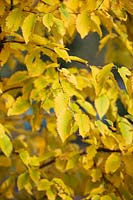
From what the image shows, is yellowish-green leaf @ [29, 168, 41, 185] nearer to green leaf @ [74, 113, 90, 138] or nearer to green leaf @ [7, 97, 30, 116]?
green leaf @ [7, 97, 30, 116]

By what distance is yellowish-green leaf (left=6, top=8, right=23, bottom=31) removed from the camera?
3.75 feet

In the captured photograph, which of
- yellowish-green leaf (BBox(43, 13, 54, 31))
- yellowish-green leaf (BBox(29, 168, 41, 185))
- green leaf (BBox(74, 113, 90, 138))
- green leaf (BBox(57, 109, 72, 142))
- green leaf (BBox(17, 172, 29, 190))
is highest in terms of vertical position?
yellowish-green leaf (BBox(43, 13, 54, 31))

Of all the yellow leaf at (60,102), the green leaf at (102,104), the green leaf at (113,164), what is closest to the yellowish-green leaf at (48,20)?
the yellow leaf at (60,102)

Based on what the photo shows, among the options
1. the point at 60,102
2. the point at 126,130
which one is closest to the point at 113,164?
the point at 126,130

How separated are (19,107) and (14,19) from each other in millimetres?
302

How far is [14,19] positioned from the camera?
1156mm

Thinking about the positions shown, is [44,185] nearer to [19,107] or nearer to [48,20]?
[19,107]

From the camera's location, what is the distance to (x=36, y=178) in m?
1.41

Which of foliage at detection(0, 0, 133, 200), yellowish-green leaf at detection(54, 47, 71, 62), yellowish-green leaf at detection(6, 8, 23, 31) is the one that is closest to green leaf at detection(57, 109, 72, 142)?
foliage at detection(0, 0, 133, 200)

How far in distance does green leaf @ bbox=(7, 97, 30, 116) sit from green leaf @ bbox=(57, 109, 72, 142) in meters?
0.31

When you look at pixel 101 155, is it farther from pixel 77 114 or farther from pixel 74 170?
pixel 77 114

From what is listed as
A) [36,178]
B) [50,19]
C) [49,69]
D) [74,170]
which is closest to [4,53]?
[49,69]

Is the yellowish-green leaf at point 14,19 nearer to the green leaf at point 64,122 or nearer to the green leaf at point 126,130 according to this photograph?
the green leaf at point 64,122

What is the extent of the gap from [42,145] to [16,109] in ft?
2.02
